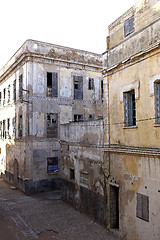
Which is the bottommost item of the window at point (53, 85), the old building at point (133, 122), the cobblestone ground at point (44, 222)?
the cobblestone ground at point (44, 222)

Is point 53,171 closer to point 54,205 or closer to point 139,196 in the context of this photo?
point 54,205

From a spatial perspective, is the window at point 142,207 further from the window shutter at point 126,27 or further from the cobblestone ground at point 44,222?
the window shutter at point 126,27

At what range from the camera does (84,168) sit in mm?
11930

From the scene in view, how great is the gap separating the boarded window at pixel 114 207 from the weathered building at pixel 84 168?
0.41 m

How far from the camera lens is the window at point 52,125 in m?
17.8

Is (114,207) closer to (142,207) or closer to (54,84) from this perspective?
(142,207)

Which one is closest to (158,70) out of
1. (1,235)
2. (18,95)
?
(1,235)

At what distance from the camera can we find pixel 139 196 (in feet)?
27.1

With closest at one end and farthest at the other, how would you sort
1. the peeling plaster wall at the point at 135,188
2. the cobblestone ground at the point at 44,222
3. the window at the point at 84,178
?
the peeling plaster wall at the point at 135,188 → the cobblestone ground at the point at 44,222 → the window at the point at 84,178

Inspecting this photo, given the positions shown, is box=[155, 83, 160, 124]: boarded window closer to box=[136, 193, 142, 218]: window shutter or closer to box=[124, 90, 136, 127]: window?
box=[124, 90, 136, 127]: window

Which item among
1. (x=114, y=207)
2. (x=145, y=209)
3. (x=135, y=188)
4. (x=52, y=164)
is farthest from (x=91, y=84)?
(x=145, y=209)

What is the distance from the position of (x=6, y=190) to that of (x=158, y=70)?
15233mm

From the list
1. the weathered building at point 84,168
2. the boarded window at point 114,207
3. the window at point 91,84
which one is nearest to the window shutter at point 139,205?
the boarded window at point 114,207

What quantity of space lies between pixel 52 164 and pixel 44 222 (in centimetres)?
687
